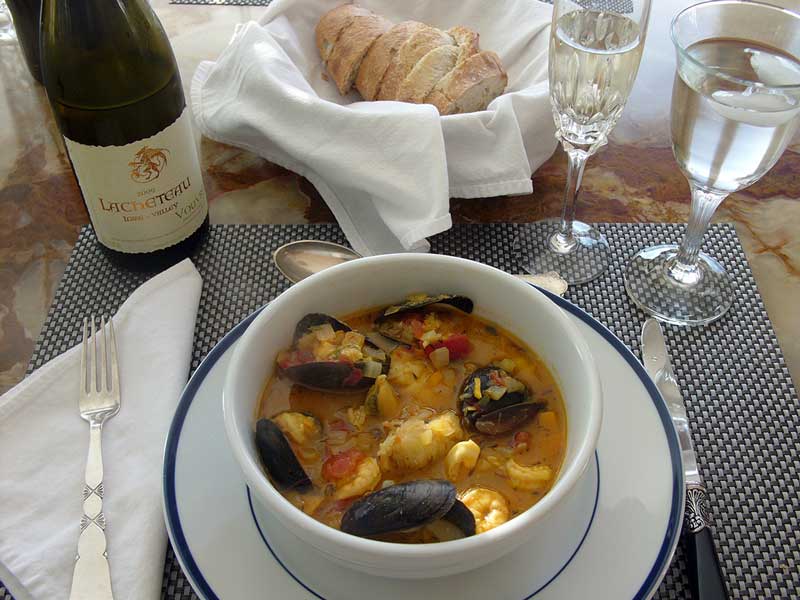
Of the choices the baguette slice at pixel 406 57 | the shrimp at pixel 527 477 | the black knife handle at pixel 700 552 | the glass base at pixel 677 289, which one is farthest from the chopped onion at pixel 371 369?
the baguette slice at pixel 406 57

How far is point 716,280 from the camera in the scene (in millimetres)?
1408

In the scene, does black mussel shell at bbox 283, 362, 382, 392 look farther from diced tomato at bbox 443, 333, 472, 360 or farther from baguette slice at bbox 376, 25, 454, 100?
baguette slice at bbox 376, 25, 454, 100

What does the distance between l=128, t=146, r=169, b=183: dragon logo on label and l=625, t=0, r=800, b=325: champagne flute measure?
80 centimetres

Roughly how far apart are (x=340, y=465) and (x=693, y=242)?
2.68ft

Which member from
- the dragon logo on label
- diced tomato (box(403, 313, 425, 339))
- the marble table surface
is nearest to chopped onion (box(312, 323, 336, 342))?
diced tomato (box(403, 313, 425, 339))

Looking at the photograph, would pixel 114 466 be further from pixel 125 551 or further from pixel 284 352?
pixel 284 352

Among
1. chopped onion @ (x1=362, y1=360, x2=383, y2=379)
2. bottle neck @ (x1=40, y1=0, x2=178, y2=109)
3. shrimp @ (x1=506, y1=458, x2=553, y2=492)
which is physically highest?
bottle neck @ (x1=40, y1=0, x2=178, y2=109)

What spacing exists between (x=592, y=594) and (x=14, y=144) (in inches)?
59.8

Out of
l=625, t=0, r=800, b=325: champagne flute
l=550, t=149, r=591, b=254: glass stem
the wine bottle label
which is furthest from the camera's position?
l=550, t=149, r=591, b=254: glass stem

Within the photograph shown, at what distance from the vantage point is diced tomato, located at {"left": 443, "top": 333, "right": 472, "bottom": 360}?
3.47ft

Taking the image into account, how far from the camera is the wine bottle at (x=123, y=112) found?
1270 mm

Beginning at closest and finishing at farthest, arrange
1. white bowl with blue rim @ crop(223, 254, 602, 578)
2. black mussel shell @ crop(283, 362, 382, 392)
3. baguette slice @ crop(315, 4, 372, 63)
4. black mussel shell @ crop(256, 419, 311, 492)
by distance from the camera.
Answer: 1. white bowl with blue rim @ crop(223, 254, 602, 578)
2. black mussel shell @ crop(256, 419, 311, 492)
3. black mussel shell @ crop(283, 362, 382, 392)
4. baguette slice @ crop(315, 4, 372, 63)

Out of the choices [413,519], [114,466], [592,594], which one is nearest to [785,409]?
[592,594]

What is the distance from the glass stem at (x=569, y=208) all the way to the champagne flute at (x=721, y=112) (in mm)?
132
